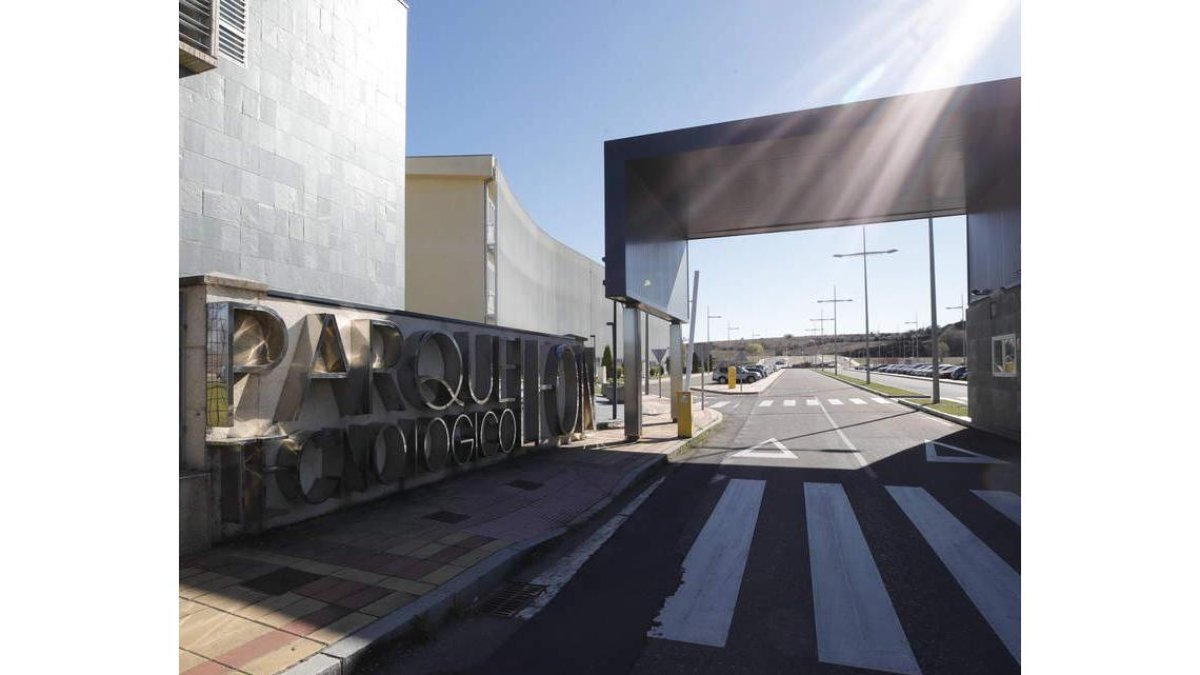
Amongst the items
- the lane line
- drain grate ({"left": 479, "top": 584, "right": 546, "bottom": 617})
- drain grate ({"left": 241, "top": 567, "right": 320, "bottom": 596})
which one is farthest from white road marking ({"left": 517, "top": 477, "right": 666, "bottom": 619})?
the lane line

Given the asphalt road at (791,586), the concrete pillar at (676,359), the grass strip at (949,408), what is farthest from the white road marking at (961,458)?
the concrete pillar at (676,359)

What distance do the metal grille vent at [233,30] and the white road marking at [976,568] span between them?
11.4 meters

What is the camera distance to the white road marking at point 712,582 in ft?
14.0

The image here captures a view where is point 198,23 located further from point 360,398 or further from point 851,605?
point 851,605

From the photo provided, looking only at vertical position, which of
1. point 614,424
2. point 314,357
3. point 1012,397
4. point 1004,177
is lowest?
point 614,424

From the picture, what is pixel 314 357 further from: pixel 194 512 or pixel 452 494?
pixel 452 494

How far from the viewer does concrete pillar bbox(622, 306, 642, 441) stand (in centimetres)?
1460

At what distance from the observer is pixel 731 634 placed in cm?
421

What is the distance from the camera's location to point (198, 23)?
7203 mm

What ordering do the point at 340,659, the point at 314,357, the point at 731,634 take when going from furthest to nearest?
1. the point at 314,357
2. the point at 731,634
3. the point at 340,659

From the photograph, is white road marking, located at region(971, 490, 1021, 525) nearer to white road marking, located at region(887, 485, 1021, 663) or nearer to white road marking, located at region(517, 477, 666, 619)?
white road marking, located at region(887, 485, 1021, 663)

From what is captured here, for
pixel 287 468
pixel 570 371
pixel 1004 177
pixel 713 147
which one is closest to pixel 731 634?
pixel 287 468

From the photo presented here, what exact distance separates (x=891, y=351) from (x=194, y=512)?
600 ft

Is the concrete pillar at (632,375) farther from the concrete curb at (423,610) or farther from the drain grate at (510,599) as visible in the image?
the drain grate at (510,599)
